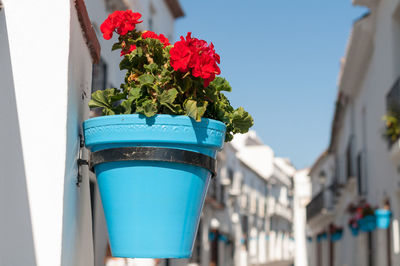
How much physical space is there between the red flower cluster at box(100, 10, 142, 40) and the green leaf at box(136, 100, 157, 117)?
297 mm

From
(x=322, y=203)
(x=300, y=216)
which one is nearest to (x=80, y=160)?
(x=322, y=203)

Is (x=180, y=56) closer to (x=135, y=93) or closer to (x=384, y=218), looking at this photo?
(x=135, y=93)

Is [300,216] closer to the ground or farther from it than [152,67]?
farther from it

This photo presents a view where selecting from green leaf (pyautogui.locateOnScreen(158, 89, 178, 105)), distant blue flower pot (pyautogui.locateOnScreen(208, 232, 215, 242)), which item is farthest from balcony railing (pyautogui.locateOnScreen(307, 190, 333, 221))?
green leaf (pyautogui.locateOnScreen(158, 89, 178, 105))

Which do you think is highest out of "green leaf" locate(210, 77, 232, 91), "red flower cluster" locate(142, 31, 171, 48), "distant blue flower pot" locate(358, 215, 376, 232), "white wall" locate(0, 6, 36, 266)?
"distant blue flower pot" locate(358, 215, 376, 232)

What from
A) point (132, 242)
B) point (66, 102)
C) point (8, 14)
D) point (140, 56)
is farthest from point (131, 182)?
point (8, 14)

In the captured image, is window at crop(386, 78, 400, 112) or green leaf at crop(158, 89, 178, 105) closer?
green leaf at crop(158, 89, 178, 105)

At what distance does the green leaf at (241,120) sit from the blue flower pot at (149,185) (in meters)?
0.24

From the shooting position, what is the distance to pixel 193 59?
5.78 feet

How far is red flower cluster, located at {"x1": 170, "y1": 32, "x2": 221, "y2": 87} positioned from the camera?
176 cm

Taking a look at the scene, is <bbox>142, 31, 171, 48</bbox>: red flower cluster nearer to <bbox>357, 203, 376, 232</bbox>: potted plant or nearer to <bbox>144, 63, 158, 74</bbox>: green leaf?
<bbox>144, 63, 158, 74</bbox>: green leaf

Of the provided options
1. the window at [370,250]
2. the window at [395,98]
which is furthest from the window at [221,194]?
the window at [395,98]

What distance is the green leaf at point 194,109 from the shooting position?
1.74 m

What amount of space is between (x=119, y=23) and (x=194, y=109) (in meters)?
0.42
